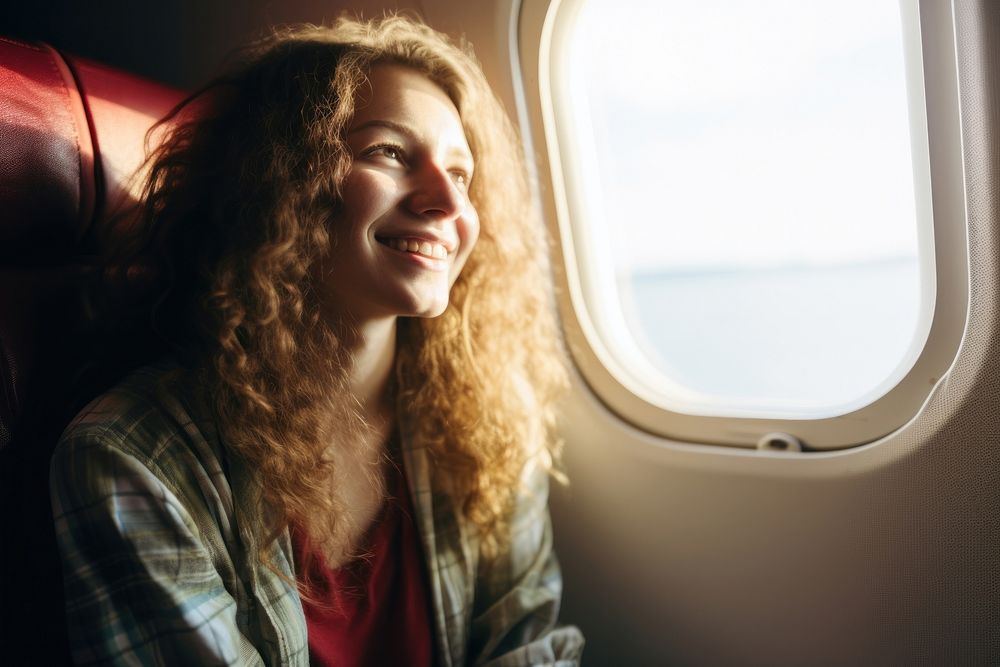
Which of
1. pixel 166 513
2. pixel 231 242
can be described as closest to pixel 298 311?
pixel 231 242

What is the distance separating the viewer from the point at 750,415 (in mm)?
1221

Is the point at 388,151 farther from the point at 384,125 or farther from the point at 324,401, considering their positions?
the point at 324,401

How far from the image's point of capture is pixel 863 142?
44.9 inches

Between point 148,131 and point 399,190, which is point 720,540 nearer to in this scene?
point 399,190

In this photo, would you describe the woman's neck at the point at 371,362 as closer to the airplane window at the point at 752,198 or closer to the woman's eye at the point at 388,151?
the woman's eye at the point at 388,151

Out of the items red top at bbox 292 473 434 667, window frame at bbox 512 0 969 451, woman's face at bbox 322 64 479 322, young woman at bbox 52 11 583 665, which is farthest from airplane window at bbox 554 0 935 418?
red top at bbox 292 473 434 667

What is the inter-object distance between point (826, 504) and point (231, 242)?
985mm

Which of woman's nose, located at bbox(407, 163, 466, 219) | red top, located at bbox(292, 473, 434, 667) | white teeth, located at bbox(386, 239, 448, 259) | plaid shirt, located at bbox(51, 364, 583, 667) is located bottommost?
red top, located at bbox(292, 473, 434, 667)

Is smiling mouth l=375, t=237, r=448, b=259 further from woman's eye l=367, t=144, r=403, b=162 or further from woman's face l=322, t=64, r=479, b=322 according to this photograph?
woman's eye l=367, t=144, r=403, b=162

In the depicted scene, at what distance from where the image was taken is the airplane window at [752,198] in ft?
3.61

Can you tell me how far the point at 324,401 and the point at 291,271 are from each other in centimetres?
20

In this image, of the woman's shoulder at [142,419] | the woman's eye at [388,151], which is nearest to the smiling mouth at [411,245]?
the woman's eye at [388,151]

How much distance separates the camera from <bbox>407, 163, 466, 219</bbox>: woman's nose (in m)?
1.04

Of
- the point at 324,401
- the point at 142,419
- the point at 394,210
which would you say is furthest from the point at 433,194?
the point at 142,419
